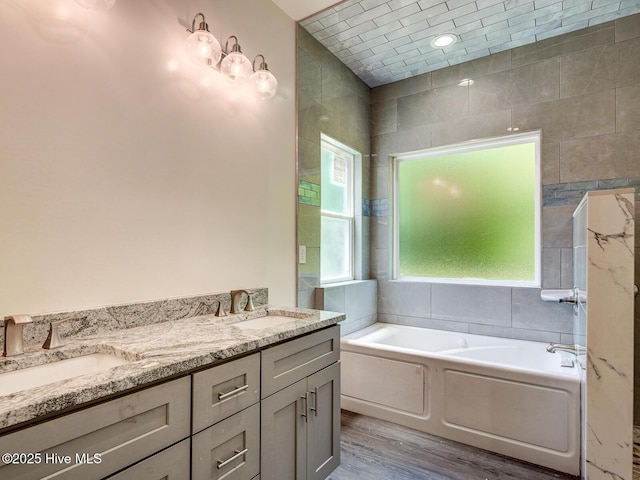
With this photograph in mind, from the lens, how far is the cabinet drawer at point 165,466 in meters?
0.92

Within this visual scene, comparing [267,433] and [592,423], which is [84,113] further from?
[592,423]

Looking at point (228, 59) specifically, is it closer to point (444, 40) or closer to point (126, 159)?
point (126, 159)

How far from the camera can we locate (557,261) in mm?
2668

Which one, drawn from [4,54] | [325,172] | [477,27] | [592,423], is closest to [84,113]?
[4,54]

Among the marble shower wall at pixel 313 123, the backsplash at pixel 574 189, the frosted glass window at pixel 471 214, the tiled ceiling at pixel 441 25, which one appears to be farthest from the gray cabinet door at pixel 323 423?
the tiled ceiling at pixel 441 25

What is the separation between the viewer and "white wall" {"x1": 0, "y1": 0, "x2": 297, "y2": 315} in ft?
3.93

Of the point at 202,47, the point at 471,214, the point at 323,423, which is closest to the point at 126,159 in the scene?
the point at 202,47

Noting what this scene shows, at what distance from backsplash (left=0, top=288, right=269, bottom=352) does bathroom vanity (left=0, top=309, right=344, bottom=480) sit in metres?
0.06

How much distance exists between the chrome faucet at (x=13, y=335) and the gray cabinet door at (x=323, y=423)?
1073mm

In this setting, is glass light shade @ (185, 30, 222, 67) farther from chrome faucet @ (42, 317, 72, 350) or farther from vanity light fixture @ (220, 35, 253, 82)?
chrome faucet @ (42, 317, 72, 350)

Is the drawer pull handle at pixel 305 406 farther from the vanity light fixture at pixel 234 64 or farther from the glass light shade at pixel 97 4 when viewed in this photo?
the glass light shade at pixel 97 4

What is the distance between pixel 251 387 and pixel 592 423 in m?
1.50

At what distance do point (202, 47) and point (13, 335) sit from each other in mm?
1436

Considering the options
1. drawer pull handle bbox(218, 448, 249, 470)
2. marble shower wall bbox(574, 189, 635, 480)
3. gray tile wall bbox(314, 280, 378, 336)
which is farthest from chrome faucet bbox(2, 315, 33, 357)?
marble shower wall bbox(574, 189, 635, 480)
